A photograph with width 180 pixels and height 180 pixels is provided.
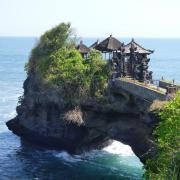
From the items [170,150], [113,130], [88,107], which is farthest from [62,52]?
[170,150]

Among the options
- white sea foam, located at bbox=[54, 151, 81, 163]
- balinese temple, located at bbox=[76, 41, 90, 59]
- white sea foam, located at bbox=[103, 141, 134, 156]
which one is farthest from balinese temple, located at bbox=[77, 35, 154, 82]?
white sea foam, located at bbox=[54, 151, 81, 163]

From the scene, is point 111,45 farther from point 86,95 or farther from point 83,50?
point 86,95

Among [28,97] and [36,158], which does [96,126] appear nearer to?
[36,158]

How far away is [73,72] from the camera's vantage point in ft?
185

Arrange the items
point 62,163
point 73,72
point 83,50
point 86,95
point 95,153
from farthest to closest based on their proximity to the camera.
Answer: point 83,50
point 95,153
point 62,163
point 73,72
point 86,95

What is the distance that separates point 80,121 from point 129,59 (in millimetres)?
9743

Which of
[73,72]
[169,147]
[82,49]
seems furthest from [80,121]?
[169,147]

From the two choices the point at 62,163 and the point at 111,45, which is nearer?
the point at 62,163

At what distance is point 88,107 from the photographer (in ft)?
185

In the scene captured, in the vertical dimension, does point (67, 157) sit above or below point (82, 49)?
below

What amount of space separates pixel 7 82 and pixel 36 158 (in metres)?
65.1

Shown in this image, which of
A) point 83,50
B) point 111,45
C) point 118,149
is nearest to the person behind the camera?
point 111,45

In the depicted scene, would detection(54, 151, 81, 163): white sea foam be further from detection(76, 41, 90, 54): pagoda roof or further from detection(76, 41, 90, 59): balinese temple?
detection(76, 41, 90, 54): pagoda roof

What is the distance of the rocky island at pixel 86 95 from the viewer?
174 feet
